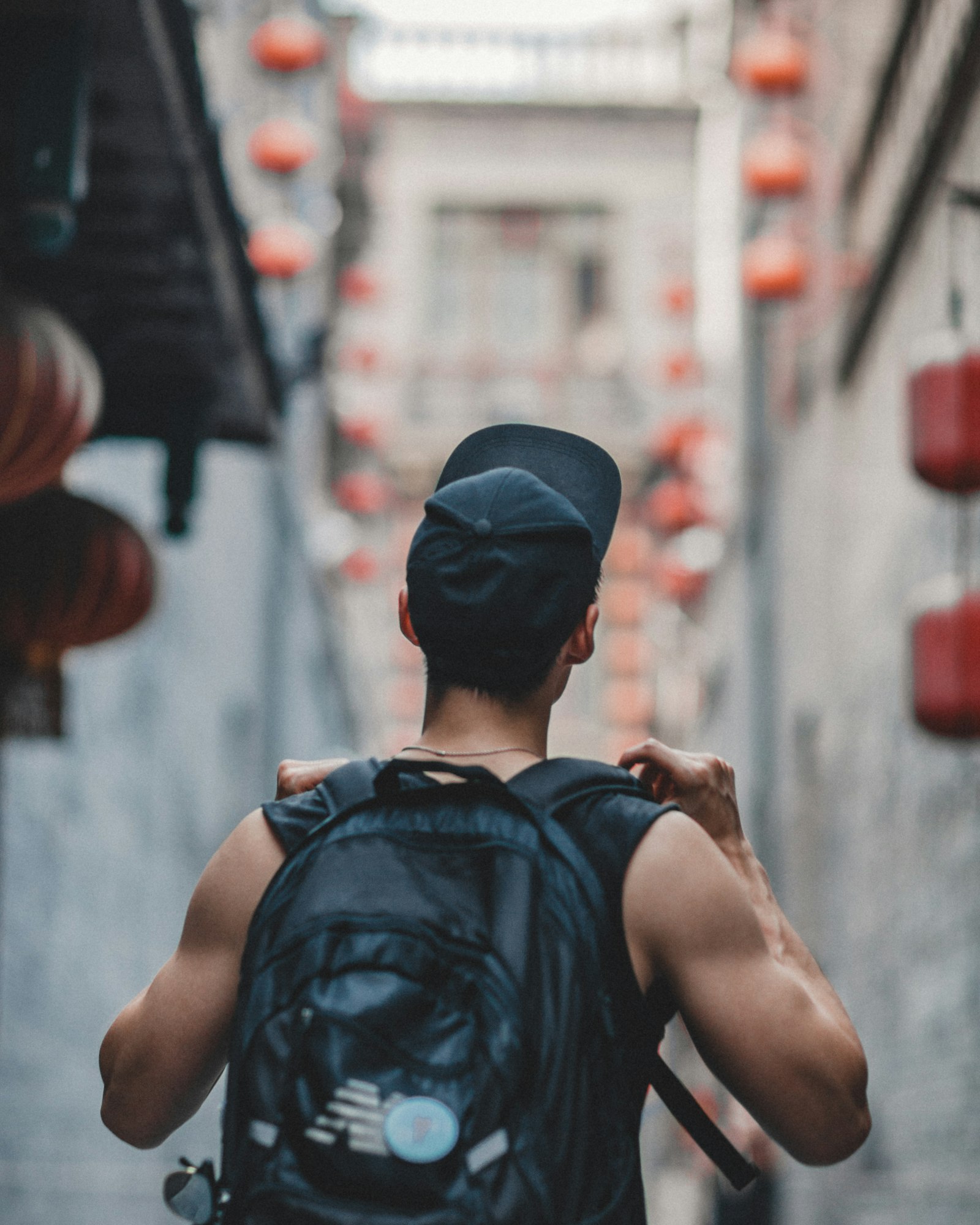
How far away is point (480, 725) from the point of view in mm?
1960

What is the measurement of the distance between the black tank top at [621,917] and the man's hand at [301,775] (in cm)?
38

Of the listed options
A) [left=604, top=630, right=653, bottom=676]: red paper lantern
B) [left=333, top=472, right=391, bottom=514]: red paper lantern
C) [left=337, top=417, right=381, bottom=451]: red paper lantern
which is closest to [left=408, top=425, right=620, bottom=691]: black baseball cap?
[left=337, top=417, right=381, bottom=451]: red paper lantern

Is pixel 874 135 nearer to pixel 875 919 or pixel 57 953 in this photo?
pixel 875 919

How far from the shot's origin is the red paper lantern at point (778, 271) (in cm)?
1302

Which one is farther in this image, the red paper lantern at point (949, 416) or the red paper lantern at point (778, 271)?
the red paper lantern at point (778, 271)

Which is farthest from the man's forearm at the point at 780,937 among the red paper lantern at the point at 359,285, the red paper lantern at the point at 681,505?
the red paper lantern at the point at 359,285

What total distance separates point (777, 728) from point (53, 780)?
8.77m

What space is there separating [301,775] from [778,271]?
11.6 m

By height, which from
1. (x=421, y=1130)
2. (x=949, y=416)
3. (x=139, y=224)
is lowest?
(x=421, y=1130)

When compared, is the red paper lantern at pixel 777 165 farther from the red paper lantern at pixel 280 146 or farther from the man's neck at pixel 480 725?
the man's neck at pixel 480 725

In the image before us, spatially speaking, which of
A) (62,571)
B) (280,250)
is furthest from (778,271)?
(62,571)

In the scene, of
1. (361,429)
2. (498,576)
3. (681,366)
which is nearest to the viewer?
(498,576)

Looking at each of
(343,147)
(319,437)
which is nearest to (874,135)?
(319,437)

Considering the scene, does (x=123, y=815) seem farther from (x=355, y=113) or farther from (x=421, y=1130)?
(x=355, y=113)
